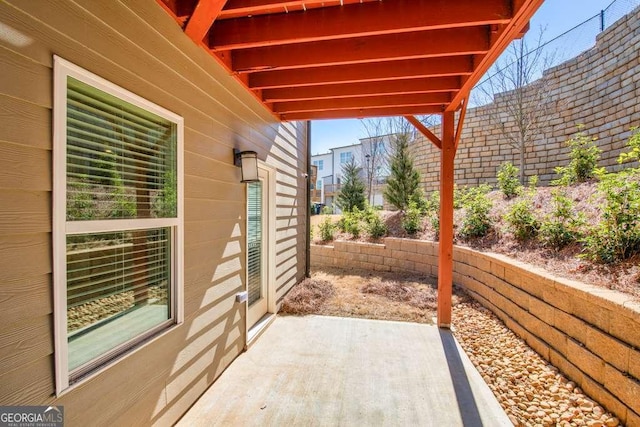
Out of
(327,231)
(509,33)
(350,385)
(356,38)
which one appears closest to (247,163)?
(356,38)

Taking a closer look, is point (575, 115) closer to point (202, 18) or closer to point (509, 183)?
point (509, 183)

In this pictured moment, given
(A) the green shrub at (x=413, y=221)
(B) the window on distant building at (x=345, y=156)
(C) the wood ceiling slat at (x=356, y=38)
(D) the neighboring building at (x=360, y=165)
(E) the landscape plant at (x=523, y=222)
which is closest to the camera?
(C) the wood ceiling slat at (x=356, y=38)

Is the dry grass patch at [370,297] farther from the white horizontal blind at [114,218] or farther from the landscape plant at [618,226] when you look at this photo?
the white horizontal blind at [114,218]

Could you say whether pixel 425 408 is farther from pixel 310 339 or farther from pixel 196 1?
pixel 196 1

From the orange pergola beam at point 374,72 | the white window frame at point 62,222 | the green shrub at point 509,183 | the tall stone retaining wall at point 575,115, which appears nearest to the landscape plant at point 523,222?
the green shrub at point 509,183

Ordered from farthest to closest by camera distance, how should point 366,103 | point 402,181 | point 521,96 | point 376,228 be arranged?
point 402,181
point 521,96
point 376,228
point 366,103

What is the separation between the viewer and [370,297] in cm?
481

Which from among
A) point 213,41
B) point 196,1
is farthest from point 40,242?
point 213,41

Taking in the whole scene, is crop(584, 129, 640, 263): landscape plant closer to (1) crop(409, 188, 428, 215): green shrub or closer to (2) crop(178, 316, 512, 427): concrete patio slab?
(2) crop(178, 316, 512, 427): concrete patio slab

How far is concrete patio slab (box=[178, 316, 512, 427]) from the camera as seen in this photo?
2.12m

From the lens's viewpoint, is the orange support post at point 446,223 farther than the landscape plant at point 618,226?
Yes

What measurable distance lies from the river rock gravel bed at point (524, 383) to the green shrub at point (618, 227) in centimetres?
118

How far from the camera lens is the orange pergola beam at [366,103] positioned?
3.40 metres

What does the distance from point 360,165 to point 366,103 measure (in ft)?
49.3
